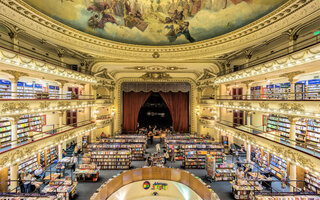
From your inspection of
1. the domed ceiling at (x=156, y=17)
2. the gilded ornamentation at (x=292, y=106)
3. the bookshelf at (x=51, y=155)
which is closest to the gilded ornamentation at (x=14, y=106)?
the domed ceiling at (x=156, y=17)

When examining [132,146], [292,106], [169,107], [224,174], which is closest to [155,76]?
[169,107]

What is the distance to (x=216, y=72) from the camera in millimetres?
12844

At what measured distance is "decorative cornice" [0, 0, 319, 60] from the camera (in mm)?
6383

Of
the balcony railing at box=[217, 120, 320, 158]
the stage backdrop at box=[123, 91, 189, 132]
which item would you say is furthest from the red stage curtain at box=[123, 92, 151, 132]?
the balcony railing at box=[217, 120, 320, 158]

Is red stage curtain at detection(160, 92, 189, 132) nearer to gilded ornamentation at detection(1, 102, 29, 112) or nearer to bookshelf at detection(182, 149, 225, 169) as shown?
bookshelf at detection(182, 149, 225, 169)

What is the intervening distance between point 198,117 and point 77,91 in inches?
494

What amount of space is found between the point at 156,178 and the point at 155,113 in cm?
1034

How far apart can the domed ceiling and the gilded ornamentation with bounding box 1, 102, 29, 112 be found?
4711 millimetres

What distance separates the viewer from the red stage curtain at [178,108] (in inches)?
705

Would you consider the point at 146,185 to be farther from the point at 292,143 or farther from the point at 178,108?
the point at 178,108

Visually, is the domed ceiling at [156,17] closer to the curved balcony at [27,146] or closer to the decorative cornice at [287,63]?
the decorative cornice at [287,63]

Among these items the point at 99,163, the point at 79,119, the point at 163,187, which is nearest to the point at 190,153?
the point at 163,187

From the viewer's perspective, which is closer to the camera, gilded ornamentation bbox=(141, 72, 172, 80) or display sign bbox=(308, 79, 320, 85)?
display sign bbox=(308, 79, 320, 85)

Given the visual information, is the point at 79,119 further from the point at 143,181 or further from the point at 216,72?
the point at 216,72
